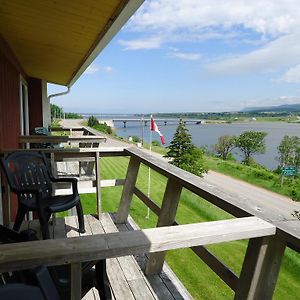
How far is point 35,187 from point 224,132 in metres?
78.1

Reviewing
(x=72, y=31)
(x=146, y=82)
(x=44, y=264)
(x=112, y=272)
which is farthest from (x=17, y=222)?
(x=146, y=82)

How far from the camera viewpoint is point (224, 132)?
258ft

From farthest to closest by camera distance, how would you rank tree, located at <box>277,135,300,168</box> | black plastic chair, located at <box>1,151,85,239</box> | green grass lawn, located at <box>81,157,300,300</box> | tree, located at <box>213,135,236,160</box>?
tree, located at <box>213,135,236,160</box> → tree, located at <box>277,135,300,168</box> → green grass lawn, located at <box>81,157,300,300</box> → black plastic chair, located at <box>1,151,85,239</box>

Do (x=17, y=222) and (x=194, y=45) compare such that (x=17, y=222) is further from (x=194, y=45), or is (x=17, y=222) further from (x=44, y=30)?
(x=194, y=45)

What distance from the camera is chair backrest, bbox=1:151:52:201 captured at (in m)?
2.89

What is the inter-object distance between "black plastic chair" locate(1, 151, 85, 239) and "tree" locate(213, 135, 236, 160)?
47.4 meters

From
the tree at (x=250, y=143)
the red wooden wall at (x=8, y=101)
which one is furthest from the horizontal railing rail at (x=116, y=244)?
the tree at (x=250, y=143)

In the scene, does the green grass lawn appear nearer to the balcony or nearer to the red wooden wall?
the balcony

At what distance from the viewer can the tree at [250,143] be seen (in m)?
47.4

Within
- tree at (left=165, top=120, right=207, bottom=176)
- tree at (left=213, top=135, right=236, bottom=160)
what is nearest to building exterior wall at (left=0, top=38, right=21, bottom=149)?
tree at (left=165, top=120, right=207, bottom=176)

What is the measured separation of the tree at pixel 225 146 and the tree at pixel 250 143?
1237 mm

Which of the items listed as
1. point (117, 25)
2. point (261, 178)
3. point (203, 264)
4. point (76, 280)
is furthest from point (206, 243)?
point (261, 178)

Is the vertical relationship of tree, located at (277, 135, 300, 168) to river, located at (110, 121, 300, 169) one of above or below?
above

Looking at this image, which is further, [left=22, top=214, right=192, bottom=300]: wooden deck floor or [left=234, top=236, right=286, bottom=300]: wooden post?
[left=22, top=214, right=192, bottom=300]: wooden deck floor
